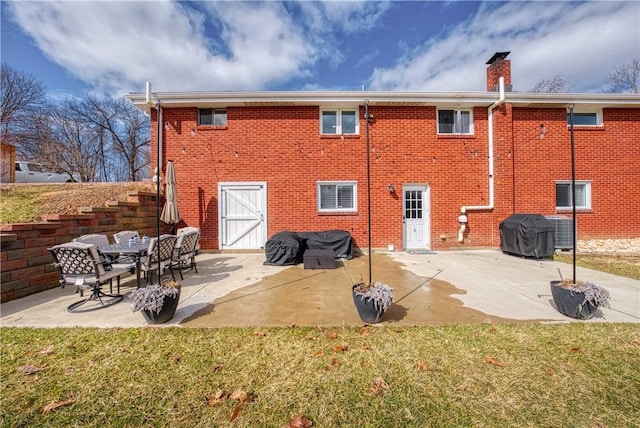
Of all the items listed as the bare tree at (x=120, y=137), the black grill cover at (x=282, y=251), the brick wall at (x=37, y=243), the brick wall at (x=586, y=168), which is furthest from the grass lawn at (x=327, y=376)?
the bare tree at (x=120, y=137)

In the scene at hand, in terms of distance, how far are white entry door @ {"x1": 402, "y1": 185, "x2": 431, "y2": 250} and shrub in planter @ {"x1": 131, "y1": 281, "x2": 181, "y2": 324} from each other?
296 inches

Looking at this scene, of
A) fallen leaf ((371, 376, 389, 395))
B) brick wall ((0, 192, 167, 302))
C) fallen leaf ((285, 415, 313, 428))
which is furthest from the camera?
brick wall ((0, 192, 167, 302))

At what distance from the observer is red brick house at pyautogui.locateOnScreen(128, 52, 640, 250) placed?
8.70 meters

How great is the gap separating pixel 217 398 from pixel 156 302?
178 cm

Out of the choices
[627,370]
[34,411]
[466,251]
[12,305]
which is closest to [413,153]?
[466,251]

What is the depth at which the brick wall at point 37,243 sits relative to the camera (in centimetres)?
427

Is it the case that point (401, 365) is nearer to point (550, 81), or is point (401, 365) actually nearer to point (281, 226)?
point (281, 226)

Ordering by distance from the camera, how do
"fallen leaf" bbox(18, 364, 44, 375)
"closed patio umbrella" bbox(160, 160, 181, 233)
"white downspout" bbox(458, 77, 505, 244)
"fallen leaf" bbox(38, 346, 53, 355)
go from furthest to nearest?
"white downspout" bbox(458, 77, 505, 244)
"closed patio umbrella" bbox(160, 160, 181, 233)
"fallen leaf" bbox(38, 346, 53, 355)
"fallen leaf" bbox(18, 364, 44, 375)

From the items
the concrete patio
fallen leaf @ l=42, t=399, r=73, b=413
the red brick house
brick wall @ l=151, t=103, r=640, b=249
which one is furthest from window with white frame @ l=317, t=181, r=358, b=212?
fallen leaf @ l=42, t=399, r=73, b=413

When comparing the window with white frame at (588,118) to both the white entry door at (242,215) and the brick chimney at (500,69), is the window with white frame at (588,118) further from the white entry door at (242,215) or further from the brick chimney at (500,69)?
the white entry door at (242,215)

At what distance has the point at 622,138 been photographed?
9.00 metres

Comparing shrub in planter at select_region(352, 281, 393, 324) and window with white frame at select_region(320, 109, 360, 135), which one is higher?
window with white frame at select_region(320, 109, 360, 135)

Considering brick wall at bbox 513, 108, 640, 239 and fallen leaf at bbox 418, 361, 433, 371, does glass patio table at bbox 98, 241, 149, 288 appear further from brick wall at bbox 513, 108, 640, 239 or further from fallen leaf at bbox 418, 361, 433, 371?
brick wall at bbox 513, 108, 640, 239

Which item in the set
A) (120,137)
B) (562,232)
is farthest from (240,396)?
(120,137)
